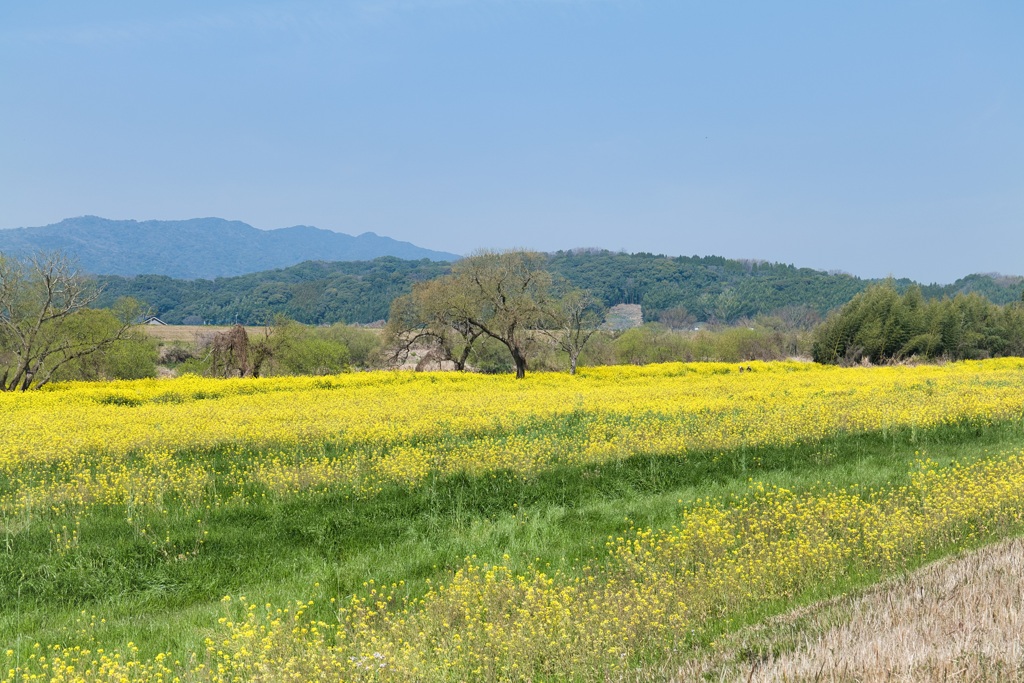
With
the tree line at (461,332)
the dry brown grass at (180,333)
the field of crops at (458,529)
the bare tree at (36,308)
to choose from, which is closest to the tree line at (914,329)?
the tree line at (461,332)

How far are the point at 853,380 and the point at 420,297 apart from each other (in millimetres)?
30835

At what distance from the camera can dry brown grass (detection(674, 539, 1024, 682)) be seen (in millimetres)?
4234

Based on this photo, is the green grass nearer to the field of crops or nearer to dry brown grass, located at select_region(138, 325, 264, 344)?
the field of crops

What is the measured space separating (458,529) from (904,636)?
7823 millimetres

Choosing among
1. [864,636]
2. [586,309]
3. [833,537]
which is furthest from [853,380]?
[864,636]

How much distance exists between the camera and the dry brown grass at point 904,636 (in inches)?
167

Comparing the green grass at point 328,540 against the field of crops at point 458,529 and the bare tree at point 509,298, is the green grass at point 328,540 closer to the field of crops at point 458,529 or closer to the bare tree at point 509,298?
the field of crops at point 458,529

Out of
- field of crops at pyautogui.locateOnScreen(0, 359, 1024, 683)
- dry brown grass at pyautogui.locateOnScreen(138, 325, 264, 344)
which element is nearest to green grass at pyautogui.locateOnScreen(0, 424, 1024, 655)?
field of crops at pyautogui.locateOnScreen(0, 359, 1024, 683)

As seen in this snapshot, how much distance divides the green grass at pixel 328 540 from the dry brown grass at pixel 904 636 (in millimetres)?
992

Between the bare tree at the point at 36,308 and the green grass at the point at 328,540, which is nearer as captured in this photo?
the green grass at the point at 328,540

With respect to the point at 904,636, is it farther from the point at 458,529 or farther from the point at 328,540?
the point at 328,540

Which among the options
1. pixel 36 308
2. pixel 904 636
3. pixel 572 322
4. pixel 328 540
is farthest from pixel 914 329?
pixel 36 308

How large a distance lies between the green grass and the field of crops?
0.16 ft

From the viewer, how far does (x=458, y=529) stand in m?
11.5
